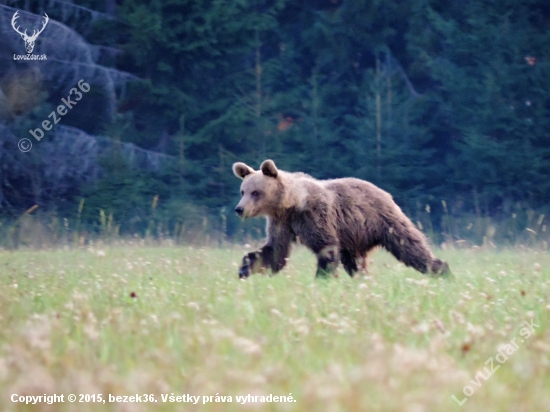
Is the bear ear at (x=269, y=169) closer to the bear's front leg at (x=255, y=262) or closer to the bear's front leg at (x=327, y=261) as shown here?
the bear's front leg at (x=255, y=262)

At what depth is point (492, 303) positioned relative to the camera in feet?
15.9

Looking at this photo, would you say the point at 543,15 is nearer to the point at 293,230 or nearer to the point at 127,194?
the point at 127,194

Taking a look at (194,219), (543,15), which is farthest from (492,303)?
(543,15)

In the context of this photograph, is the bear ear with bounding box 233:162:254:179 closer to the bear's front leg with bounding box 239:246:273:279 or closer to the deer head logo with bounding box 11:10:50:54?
the bear's front leg with bounding box 239:246:273:279

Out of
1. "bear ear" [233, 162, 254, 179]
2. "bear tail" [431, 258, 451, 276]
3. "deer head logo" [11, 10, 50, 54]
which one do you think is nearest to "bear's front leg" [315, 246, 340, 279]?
"bear tail" [431, 258, 451, 276]

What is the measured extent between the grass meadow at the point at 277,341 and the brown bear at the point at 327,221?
2.03 feet

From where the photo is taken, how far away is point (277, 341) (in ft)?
12.1

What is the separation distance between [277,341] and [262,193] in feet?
11.4

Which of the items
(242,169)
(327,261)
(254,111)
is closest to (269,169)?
(242,169)

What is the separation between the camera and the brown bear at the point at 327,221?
6.79 meters

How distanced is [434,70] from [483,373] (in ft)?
48.4

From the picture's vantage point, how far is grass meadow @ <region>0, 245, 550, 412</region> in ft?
8.61

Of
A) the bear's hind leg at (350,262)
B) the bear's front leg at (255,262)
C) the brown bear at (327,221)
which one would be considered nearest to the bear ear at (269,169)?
the brown bear at (327,221)

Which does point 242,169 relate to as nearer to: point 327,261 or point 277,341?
point 327,261
